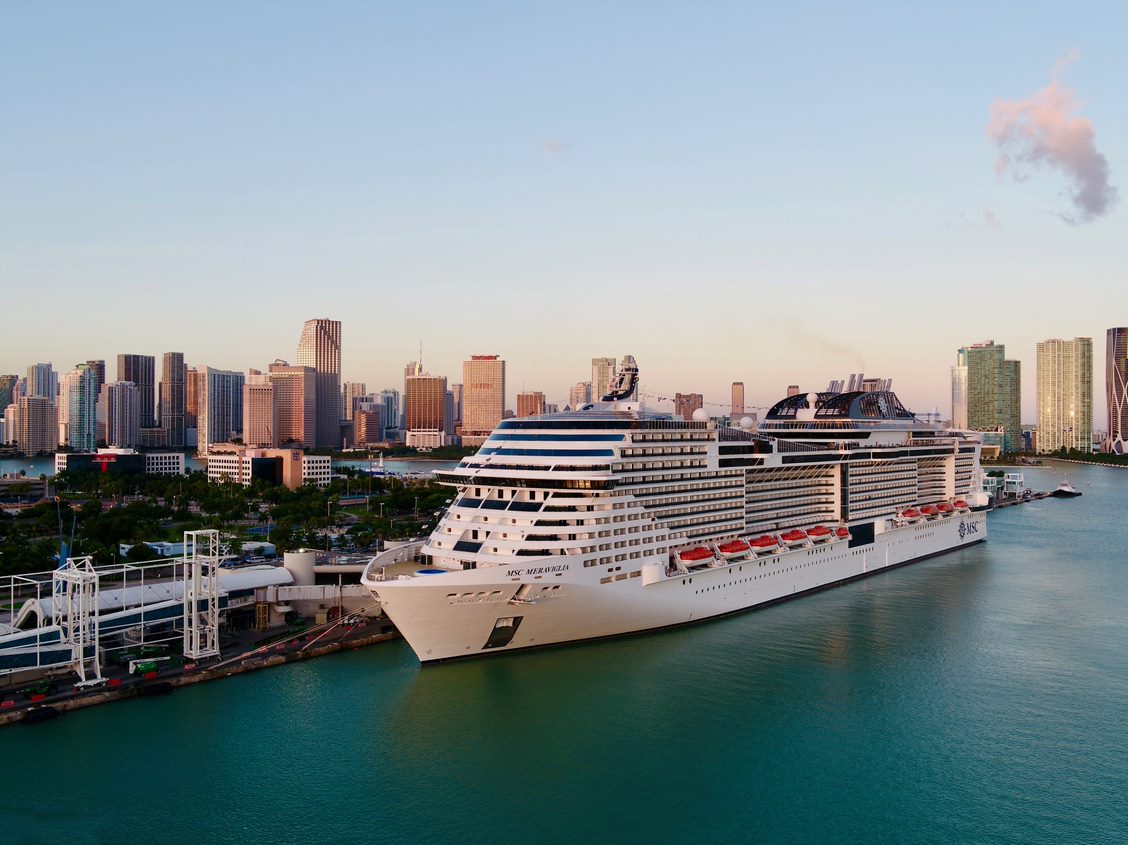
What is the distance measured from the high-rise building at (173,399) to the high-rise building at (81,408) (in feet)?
76.6

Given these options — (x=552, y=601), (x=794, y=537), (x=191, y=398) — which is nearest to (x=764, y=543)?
(x=794, y=537)

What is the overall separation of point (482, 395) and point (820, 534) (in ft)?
544

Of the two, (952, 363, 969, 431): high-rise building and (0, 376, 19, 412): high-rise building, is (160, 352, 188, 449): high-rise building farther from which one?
(952, 363, 969, 431): high-rise building

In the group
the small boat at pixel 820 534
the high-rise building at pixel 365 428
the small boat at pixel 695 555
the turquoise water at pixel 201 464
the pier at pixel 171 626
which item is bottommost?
the turquoise water at pixel 201 464

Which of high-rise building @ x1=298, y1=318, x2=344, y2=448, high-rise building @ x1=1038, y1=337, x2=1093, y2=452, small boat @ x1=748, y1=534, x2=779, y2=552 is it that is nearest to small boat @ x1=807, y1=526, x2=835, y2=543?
small boat @ x1=748, y1=534, x2=779, y2=552

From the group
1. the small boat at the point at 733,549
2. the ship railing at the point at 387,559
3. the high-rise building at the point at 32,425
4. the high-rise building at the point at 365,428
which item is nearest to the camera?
the ship railing at the point at 387,559

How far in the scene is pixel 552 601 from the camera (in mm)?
21719

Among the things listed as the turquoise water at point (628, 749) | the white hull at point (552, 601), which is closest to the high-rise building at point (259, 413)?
the turquoise water at point (628, 749)

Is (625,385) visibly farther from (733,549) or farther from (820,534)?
(820,534)

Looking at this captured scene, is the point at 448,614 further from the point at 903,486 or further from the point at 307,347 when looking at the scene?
the point at 307,347

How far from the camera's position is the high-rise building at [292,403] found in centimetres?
15325

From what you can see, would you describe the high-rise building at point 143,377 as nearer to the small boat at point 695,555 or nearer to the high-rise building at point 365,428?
the high-rise building at point 365,428

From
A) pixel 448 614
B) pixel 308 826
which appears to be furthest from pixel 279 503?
pixel 308 826

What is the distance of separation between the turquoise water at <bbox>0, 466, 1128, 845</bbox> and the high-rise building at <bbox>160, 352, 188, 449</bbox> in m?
165
